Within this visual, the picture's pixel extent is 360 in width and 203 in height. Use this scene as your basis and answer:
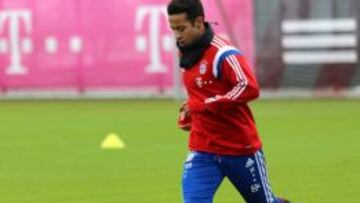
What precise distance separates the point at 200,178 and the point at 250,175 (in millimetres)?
377

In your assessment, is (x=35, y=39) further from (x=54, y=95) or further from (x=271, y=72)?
(x=271, y=72)

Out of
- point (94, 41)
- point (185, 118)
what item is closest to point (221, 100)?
point (185, 118)

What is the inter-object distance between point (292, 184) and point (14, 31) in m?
17.5

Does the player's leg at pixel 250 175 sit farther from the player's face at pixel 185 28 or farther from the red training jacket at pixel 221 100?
the player's face at pixel 185 28

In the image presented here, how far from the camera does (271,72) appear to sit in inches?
1064

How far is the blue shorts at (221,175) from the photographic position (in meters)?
8.14

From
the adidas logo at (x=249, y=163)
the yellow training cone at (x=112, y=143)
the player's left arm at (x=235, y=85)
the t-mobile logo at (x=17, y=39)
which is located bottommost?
the t-mobile logo at (x=17, y=39)

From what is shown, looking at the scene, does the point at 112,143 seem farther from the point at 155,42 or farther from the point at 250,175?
the point at 155,42

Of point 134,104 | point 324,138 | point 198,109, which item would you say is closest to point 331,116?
point 324,138

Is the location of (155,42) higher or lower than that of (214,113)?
lower

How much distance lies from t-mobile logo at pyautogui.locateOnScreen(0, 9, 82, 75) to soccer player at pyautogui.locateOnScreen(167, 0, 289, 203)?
20.5 meters

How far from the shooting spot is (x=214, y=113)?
26.8 ft

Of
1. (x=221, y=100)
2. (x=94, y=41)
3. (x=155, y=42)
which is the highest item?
(x=221, y=100)

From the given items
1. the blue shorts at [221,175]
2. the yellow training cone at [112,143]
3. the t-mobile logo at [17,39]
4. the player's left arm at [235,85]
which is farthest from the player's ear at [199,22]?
the t-mobile logo at [17,39]
